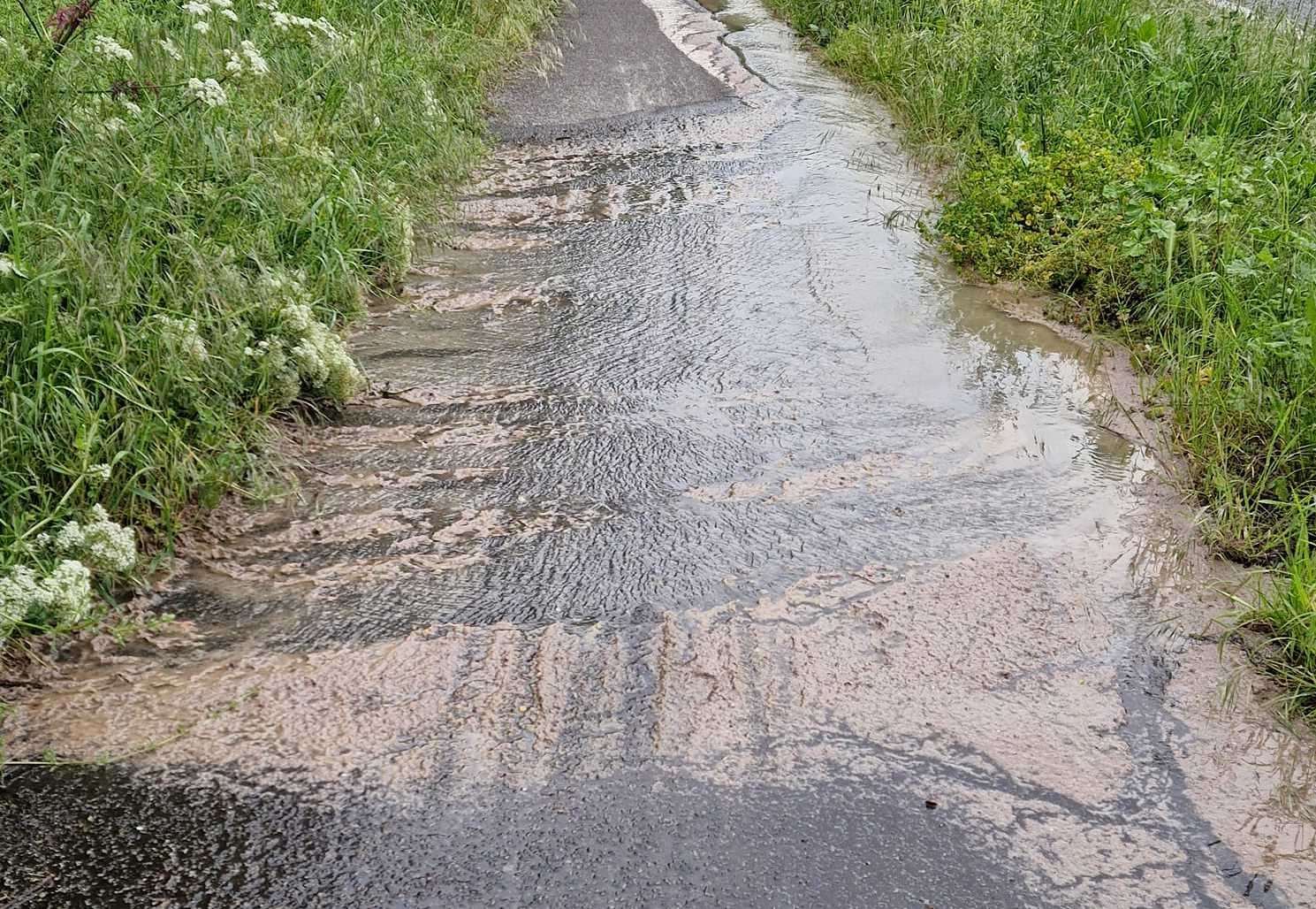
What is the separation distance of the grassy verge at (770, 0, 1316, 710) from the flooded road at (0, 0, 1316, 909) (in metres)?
0.28

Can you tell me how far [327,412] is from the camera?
4.22 m

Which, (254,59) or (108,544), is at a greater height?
(254,59)

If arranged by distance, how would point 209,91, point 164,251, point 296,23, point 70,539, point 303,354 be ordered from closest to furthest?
point 70,539, point 303,354, point 164,251, point 209,91, point 296,23

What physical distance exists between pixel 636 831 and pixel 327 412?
2.25 meters

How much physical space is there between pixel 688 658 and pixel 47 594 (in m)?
1.64

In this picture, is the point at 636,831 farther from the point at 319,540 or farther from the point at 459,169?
the point at 459,169

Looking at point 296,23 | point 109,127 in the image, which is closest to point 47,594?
point 109,127

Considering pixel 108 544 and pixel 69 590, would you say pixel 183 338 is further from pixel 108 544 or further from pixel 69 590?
pixel 69 590


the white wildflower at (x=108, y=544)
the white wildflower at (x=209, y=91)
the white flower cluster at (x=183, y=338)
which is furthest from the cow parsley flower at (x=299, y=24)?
the white wildflower at (x=108, y=544)

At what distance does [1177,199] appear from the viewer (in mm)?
5051

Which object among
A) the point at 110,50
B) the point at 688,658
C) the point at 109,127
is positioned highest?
the point at 110,50

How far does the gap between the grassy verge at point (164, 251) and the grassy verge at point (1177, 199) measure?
302 cm

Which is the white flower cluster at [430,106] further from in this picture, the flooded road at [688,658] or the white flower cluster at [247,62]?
the flooded road at [688,658]

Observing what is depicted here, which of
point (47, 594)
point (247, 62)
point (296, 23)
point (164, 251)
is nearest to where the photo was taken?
point (47, 594)
